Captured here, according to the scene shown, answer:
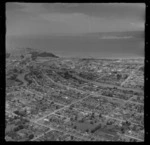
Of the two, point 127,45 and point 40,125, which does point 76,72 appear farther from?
point 40,125

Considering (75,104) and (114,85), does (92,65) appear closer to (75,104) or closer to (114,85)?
(114,85)

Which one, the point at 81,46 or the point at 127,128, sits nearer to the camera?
the point at 127,128
